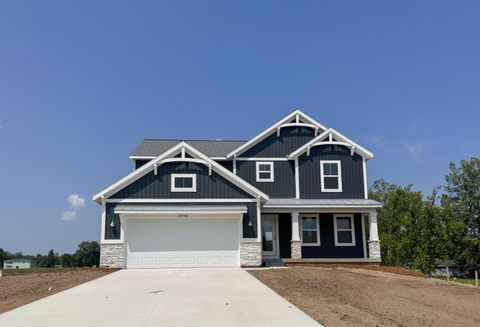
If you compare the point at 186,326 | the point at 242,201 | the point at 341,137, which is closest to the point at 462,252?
the point at 341,137

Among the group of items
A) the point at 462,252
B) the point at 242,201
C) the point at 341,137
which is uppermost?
the point at 341,137

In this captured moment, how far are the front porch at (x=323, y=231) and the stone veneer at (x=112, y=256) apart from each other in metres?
7.33

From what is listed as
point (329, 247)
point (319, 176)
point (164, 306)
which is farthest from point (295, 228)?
point (164, 306)

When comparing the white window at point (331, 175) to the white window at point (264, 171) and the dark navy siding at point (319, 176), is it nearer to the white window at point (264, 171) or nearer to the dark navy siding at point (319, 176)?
the dark navy siding at point (319, 176)

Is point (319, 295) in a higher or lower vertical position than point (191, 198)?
lower

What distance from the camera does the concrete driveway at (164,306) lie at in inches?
314

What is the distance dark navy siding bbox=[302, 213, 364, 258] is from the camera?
2333cm

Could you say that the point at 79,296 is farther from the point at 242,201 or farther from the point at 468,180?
the point at 468,180

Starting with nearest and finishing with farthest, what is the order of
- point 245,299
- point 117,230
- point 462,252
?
point 245,299, point 117,230, point 462,252

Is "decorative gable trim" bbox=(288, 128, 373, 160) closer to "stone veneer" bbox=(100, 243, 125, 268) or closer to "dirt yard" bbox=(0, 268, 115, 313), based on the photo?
"stone veneer" bbox=(100, 243, 125, 268)

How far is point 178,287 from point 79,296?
2.72 m

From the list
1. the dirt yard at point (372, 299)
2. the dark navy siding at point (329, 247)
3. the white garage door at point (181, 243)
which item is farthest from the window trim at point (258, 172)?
the dirt yard at point (372, 299)

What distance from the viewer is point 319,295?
1145cm

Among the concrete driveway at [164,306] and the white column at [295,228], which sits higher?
the white column at [295,228]
